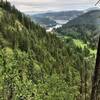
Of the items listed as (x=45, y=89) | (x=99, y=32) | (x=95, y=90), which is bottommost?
(x=45, y=89)

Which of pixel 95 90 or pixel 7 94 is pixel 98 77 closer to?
pixel 95 90

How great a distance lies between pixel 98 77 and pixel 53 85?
8513 centimetres

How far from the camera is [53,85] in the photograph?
307 feet

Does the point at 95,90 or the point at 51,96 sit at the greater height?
the point at 95,90

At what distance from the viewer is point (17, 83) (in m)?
100

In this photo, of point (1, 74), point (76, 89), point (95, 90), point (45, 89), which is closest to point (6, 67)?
point (1, 74)

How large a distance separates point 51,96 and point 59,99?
8.29 ft

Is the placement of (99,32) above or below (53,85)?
above

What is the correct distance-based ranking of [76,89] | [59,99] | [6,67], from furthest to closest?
[6,67], [76,89], [59,99]

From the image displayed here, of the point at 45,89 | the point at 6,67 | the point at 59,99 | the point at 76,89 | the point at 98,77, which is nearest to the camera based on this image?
the point at 98,77

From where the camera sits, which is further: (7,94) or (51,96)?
(7,94)

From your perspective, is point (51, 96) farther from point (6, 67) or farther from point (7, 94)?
point (6, 67)

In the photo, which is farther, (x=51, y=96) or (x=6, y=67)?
(x=6, y=67)

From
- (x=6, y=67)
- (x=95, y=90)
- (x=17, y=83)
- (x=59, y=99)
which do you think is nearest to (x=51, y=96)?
(x=59, y=99)
